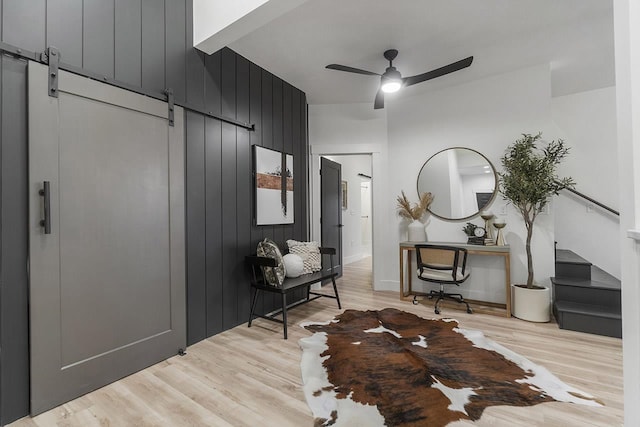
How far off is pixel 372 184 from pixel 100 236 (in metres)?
3.32

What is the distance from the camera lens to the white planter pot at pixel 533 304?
296 centimetres

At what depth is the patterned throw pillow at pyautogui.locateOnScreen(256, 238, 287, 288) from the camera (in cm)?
275

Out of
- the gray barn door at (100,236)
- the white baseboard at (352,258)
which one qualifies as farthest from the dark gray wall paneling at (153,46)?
the white baseboard at (352,258)

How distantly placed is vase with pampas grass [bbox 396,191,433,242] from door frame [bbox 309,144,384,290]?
38 cm

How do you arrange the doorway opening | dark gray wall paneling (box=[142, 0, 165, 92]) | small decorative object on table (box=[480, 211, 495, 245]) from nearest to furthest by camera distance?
dark gray wall paneling (box=[142, 0, 165, 92]) < small decorative object on table (box=[480, 211, 495, 245]) < the doorway opening

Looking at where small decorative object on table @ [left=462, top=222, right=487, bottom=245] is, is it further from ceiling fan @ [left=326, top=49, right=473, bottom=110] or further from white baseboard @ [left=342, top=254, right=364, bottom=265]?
white baseboard @ [left=342, top=254, right=364, bottom=265]

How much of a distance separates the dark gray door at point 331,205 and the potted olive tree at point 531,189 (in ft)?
8.02

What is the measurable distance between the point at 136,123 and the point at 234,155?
3.14 ft

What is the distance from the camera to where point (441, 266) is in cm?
339

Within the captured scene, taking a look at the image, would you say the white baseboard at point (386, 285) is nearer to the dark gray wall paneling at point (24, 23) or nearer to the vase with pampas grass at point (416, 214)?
the vase with pampas grass at point (416, 214)

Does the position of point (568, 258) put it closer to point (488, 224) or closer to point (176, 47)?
point (488, 224)

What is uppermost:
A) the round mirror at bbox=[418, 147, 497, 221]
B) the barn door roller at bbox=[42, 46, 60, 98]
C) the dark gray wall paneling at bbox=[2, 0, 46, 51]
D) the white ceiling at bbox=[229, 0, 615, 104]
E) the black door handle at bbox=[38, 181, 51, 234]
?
the white ceiling at bbox=[229, 0, 615, 104]

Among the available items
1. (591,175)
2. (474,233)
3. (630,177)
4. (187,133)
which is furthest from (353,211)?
(630,177)

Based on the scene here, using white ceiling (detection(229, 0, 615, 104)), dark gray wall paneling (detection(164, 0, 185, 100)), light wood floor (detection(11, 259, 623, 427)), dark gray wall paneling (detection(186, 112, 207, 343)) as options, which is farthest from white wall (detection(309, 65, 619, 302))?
dark gray wall paneling (detection(164, 0, 185, 100))
